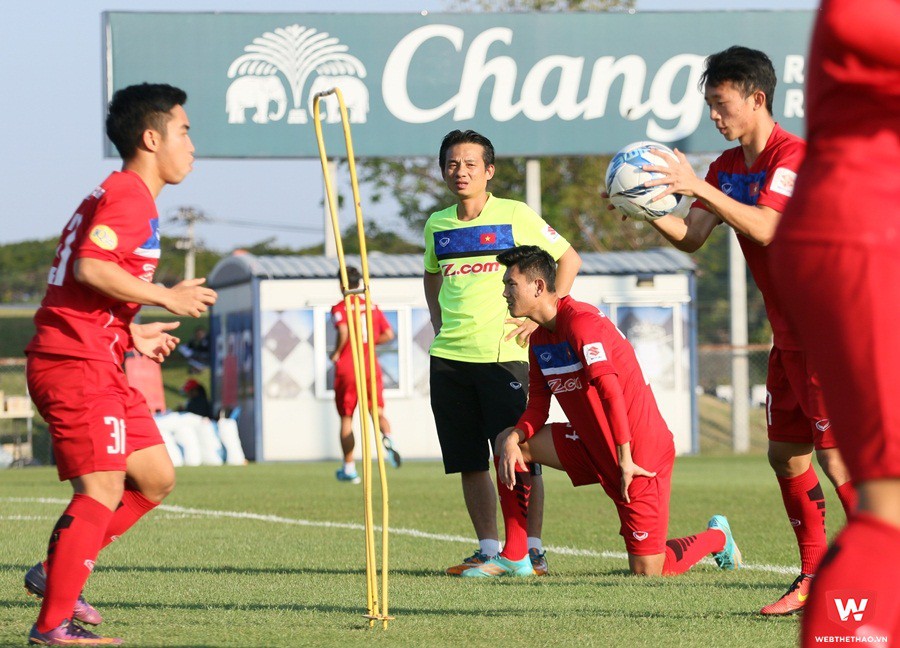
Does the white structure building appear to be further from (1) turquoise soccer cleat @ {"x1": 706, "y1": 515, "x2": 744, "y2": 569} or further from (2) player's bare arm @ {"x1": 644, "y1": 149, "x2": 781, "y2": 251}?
(2) player's bare arm @ {"x1": 644, "y1": 149, "x2": 781, "y2": 251}

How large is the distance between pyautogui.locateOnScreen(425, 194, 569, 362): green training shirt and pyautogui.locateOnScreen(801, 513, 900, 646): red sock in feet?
16.7

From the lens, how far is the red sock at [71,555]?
4.65 meters

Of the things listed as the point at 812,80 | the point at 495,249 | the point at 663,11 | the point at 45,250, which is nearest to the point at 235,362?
the point at 663,11

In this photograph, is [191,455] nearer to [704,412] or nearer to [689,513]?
[689,513]

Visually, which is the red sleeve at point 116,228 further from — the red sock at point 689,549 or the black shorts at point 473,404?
the red sock at point 689,549

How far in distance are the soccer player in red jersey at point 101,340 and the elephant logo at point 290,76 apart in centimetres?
2013

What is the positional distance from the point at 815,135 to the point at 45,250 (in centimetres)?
10172

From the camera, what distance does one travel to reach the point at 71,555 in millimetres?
4715

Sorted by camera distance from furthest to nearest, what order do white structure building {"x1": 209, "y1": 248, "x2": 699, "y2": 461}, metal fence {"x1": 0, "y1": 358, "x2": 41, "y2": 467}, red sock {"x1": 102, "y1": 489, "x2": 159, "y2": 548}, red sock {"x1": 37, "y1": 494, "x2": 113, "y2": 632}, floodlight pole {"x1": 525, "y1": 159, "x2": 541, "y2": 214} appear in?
1. floodlight pole {"x1": 525, "y1": 159, "x2": 541, "y2": 214}
2. metal fence {"x1": 0, "y1": 358, "x2": 41, "y2": 467}
3. white structure building {"x1": 209, "y1": 248, "x2": 699, "y2": 461}
4. red sock {"x1": 102, "y1": 489, "x2": 159, "y2": 548}
5. red sock {"x1": 37, "y1": 494, "x2": 113, "y2": 632}

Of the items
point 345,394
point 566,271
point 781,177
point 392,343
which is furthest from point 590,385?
point 392,343

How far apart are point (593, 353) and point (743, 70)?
1888mm

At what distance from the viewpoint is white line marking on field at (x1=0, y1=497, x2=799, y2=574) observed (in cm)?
755

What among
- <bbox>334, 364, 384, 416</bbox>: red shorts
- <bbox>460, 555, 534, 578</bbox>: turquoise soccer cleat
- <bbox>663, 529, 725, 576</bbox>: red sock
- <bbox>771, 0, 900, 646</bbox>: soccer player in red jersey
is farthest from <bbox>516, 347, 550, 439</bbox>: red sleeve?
<bbox>334, 364, 384, 416</bbox>: red shorts

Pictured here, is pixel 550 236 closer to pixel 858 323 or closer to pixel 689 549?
pixel 689 549
